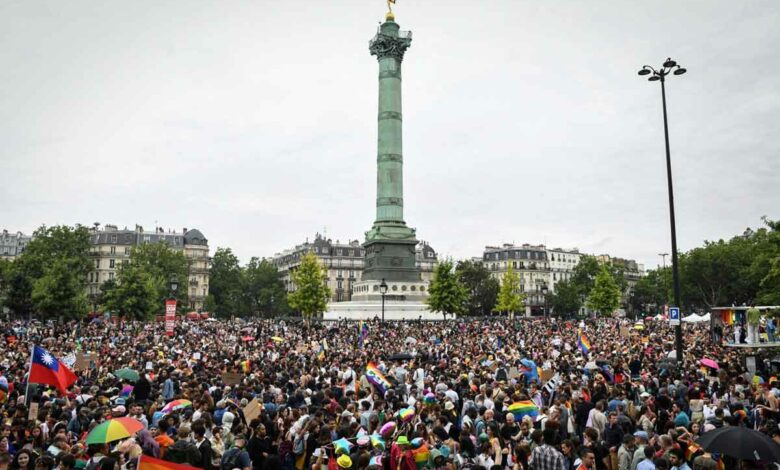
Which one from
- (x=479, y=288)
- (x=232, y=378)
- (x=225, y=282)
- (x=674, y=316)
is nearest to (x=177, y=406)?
(x=232, y=378)

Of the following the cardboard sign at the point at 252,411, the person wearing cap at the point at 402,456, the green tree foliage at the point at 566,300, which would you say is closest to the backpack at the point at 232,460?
the person wearing cap at the point at 402,456

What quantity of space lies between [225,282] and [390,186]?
198 ft

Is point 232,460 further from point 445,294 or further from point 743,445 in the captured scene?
point 445,294

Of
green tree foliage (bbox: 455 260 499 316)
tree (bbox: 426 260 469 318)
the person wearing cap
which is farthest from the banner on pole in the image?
green tree foliage (bbox: 455 260 499 316)

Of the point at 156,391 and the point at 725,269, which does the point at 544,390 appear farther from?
the point at 725,269

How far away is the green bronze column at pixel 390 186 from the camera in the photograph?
6419 centimetres

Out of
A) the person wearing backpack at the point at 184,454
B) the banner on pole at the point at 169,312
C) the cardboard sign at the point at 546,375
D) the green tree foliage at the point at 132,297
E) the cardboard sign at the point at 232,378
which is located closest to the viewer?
the person wearing backpack at the point at 184,454

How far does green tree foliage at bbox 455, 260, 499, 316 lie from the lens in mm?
96500

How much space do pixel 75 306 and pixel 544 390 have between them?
49.5 meters

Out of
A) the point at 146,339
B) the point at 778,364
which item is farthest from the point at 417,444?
the point at 146,339

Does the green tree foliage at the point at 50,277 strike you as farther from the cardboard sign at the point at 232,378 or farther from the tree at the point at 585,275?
the tree at the point at 585,275

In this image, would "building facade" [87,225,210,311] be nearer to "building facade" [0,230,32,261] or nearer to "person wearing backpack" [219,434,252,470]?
Answer: "building facade" [0,230,32,261]

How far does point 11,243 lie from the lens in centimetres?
13325

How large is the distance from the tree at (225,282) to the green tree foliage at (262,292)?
1142mm
